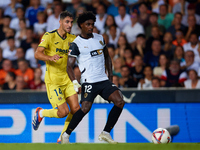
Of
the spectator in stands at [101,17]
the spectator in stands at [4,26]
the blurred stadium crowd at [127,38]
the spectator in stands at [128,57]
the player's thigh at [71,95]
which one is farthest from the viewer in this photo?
the spectator in stands at [4,26]

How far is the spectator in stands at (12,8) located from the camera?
1102 cm

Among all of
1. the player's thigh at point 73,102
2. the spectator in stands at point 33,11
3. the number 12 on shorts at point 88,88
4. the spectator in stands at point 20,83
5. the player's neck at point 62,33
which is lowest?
the player's thigh at point 73,102

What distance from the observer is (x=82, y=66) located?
550cm

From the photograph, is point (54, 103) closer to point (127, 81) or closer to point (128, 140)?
point (128, 140)

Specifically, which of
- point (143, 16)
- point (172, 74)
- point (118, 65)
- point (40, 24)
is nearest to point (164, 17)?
point (143, 16)

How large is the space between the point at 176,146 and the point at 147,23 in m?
5.76

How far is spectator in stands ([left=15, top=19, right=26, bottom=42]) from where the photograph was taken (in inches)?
403

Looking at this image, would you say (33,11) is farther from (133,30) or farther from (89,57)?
(89,57)

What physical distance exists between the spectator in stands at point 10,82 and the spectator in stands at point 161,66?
356cm

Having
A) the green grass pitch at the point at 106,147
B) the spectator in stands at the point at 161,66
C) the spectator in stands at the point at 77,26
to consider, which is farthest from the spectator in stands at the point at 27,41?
the green grass pitch at the point at 106,147

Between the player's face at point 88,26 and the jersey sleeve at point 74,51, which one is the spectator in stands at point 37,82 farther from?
the player's face at point 88,26

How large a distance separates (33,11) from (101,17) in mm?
2215

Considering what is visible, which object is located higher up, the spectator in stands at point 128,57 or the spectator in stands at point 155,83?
the spectator in stands at point 128,57

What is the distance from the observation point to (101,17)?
32.8ft
